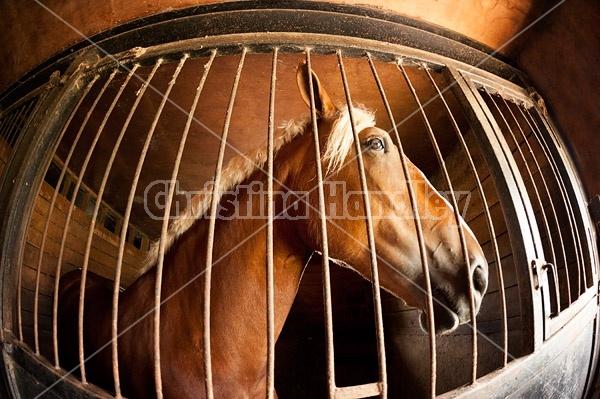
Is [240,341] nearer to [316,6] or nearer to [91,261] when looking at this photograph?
[316,6]

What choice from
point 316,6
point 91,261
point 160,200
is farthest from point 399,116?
point 91,261

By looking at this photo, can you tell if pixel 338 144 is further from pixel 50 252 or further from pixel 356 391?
pixel 50 252

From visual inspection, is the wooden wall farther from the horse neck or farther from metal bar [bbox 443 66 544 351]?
metal bar [bbox 443 66 544 351]

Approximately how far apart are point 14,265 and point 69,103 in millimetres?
700

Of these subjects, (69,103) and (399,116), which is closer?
(69,103)

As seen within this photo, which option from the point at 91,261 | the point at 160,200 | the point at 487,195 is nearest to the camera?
the point at 487,195

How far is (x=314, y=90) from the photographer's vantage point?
1568mm

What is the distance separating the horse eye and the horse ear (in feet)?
0.98

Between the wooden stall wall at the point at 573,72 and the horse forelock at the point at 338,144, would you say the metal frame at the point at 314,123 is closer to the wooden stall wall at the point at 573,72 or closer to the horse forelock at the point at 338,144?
the horse forelock at the point at 338,144

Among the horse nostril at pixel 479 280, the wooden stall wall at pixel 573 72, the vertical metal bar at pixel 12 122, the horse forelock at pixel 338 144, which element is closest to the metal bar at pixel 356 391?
the horse nostril at pixel 479 280

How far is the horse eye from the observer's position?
4.66 ft

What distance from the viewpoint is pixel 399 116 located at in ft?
8.79

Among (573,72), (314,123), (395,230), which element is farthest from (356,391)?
(573,72)

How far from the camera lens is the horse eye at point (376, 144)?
4.66 feet
